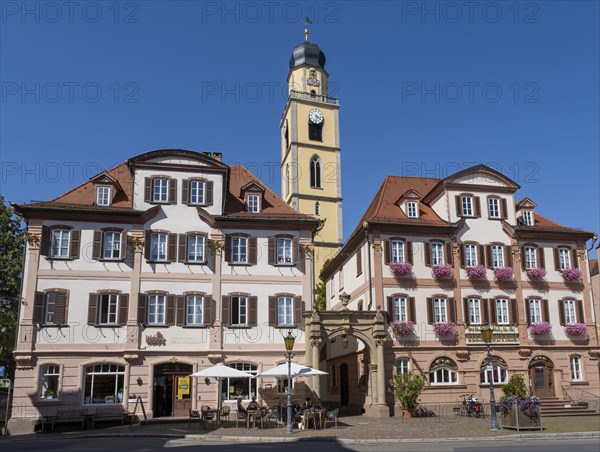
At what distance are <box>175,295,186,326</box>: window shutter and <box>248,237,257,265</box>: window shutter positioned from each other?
412 centimetres

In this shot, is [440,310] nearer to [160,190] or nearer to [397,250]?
[397,250]

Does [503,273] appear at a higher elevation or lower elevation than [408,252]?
lower

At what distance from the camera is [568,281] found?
1486 inches

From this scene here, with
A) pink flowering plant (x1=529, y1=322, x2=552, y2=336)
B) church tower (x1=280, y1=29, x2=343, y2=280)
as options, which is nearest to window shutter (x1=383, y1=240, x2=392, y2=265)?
pink flowering plant (x1=529, y1=322, x2=552, y2=336)

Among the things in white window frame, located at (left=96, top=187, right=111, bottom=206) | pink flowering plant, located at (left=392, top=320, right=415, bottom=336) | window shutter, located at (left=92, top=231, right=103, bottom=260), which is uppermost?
white window frame, located at (left=96, top=187, right=111, bottom=206)

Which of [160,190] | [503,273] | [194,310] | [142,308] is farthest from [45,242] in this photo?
[503,273]

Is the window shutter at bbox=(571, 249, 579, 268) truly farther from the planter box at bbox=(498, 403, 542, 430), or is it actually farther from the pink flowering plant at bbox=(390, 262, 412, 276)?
the planter box at bbox=(498, 403, 542, 430)

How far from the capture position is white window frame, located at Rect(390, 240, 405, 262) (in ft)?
117

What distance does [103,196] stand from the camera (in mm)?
33469

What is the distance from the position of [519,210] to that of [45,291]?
27.9 meters

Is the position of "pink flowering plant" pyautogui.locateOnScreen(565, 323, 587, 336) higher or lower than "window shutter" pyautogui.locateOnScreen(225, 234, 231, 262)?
lower

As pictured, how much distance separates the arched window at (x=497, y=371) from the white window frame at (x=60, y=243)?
2321 cm

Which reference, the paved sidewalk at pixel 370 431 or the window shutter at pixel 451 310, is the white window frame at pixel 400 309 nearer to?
the window shutter at pixel 451 310

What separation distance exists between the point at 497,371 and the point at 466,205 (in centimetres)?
975
